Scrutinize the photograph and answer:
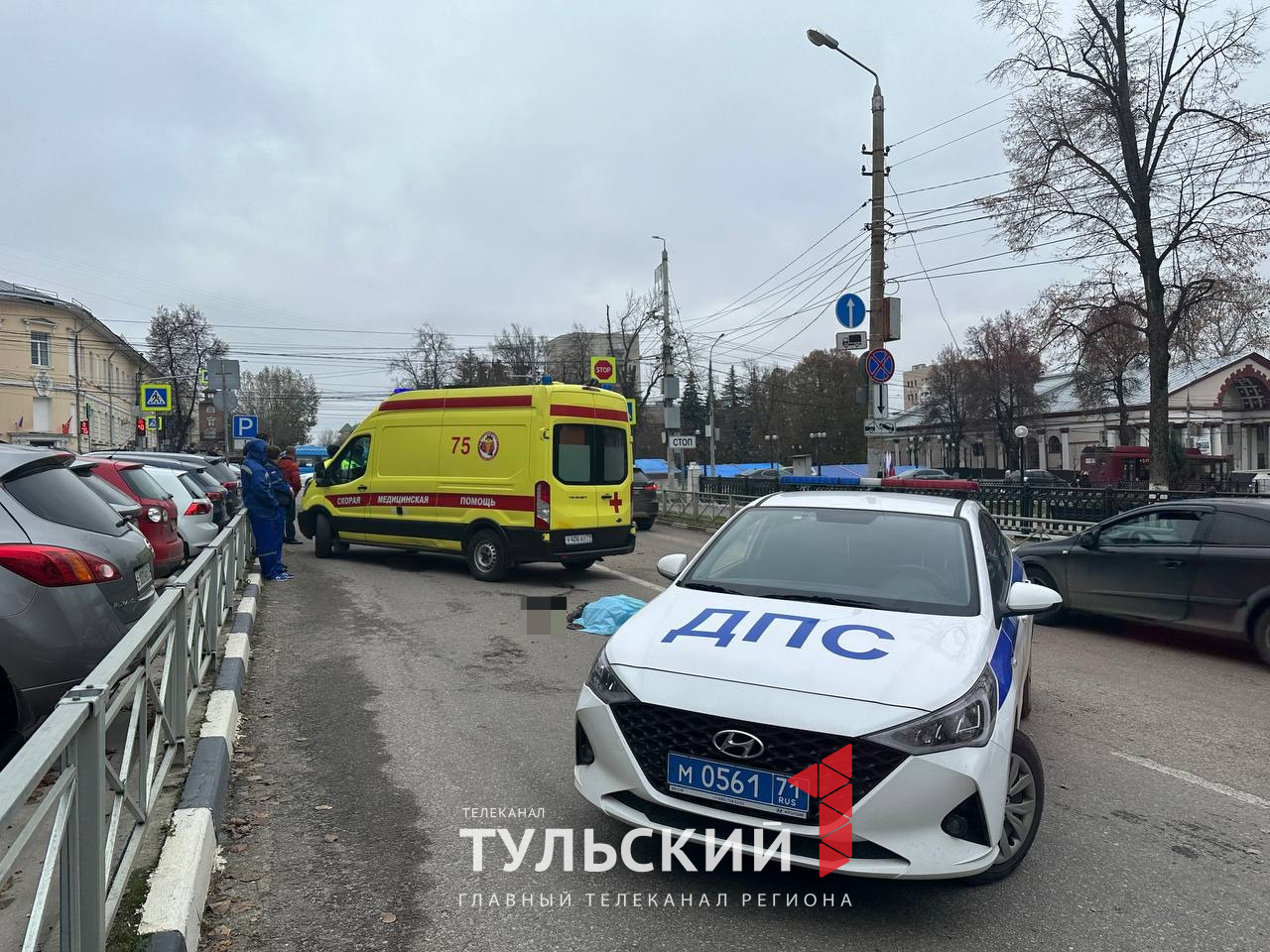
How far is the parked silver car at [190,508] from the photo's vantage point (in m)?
11.9

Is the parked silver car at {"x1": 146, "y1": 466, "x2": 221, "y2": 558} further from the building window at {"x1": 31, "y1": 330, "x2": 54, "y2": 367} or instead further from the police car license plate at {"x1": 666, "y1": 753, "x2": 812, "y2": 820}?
the building window at {"x1": 31, "y1": 330, "x2": 54, "y2": 367}

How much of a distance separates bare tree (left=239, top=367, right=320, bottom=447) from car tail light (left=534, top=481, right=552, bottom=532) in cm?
7011

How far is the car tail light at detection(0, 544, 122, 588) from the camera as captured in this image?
4457mm

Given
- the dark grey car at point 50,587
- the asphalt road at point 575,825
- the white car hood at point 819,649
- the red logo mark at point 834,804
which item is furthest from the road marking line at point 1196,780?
the dark grey car at point 50,587

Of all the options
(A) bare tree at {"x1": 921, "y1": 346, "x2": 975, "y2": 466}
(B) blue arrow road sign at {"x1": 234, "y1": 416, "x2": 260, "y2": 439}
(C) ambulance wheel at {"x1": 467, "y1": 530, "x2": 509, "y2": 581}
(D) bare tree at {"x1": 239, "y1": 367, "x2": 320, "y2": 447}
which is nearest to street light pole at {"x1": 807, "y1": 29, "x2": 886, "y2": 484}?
(C) ambulance wheel at {"x1": 467, "y1": 530, "x2": 509, "y2": 581}

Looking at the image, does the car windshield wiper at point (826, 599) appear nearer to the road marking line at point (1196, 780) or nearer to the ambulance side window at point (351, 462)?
the road marking line at point (1196, 780)

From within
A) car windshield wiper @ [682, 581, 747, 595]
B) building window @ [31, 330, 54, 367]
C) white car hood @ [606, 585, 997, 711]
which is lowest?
white car hood @ [606, 585, 997, 711]

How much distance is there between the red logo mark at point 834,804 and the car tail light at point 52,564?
12.4 feet

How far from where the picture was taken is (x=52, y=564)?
15.0ft

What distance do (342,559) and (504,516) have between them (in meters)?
4.17

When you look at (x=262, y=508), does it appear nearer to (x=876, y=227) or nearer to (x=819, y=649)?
(x=819, y=649)

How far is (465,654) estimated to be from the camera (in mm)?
7957

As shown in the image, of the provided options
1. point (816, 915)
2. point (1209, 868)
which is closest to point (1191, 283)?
point (1209, 868)

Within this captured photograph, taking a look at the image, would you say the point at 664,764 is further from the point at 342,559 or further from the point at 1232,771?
the point at 342,559
